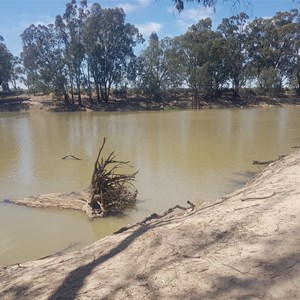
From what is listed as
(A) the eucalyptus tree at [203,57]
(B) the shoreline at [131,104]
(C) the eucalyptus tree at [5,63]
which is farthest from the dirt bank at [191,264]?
(C) the eucalyptus tree at [5,63]

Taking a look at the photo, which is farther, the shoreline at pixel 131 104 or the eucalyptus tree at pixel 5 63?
the eucalyptus tree at pixel 5 63

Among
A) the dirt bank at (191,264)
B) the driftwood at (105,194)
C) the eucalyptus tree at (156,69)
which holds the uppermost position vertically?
the eucalyptus tree at (156,69)

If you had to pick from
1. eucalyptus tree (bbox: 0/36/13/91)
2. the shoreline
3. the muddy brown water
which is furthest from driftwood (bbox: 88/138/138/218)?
eucalyptus tree (bbox: 0/36/13/91)

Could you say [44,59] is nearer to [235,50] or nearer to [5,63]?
[5,63]

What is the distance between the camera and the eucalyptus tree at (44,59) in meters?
41.1

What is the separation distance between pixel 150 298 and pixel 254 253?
96 cm

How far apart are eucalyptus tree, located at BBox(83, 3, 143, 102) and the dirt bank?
40358mm

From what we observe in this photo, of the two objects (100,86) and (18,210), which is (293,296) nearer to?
(18,210)

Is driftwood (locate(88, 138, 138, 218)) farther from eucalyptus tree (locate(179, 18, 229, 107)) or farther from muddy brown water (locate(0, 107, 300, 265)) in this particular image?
eucalyptus tree (locate(179, 18, 229, 107))

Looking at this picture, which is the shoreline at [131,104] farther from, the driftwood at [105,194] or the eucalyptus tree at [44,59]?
the driftwood at [105,194]

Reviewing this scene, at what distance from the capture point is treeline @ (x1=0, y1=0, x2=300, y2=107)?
136 ft

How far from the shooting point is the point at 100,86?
44.8m

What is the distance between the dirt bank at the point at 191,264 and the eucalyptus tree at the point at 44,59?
129 ft

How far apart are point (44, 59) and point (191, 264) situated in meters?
42.4
